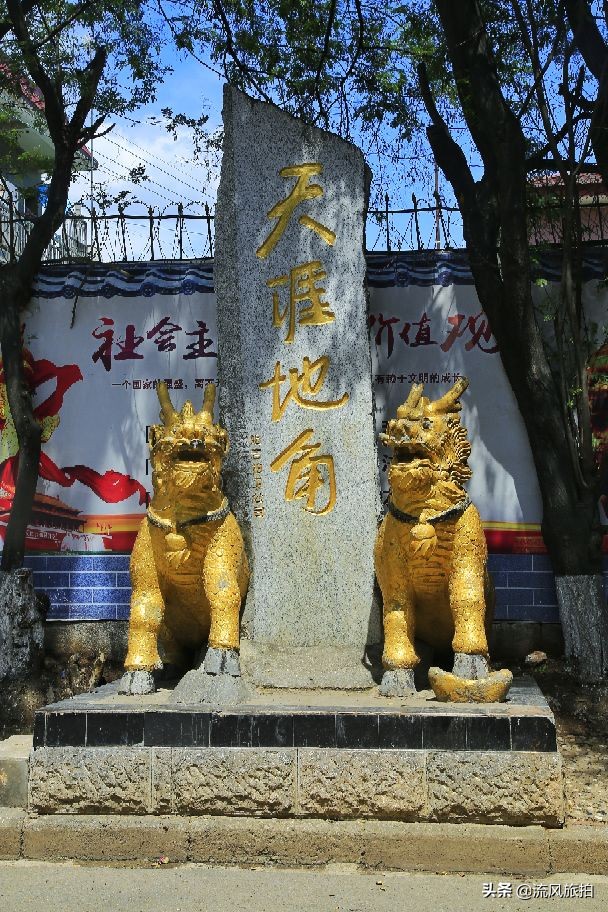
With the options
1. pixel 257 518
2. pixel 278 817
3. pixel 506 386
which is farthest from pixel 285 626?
pixel 506 386

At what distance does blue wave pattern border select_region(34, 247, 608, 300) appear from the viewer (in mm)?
7414

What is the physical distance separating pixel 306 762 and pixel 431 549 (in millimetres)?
1250

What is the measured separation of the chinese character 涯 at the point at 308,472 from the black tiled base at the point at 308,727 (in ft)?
5.08

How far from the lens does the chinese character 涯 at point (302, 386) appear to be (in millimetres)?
6160

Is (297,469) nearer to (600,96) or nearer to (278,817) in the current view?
(278,817)

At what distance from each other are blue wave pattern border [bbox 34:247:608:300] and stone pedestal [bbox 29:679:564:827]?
12.0 ft

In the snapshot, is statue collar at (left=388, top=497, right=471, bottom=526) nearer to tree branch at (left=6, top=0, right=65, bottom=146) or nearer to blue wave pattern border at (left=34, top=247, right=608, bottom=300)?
blue wave pattern border at (left=34, top=247, right=608, bottom=300)

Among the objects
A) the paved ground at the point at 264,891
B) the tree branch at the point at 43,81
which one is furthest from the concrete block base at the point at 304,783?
the tree branch at the point at 43,81

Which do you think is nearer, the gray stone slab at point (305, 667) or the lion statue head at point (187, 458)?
the lion statue head at point (187, 458)

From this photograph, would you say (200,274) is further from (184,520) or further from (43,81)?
(184,520)

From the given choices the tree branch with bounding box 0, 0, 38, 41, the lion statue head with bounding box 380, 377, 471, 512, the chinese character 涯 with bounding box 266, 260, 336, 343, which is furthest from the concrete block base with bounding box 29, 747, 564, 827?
the tree branch with bounding box 0, 0, 38, 41

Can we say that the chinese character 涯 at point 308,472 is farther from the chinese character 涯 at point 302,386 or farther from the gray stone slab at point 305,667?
the gray stone slab at point 305,667

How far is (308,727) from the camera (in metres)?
4.63

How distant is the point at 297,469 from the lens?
20.0 ft
